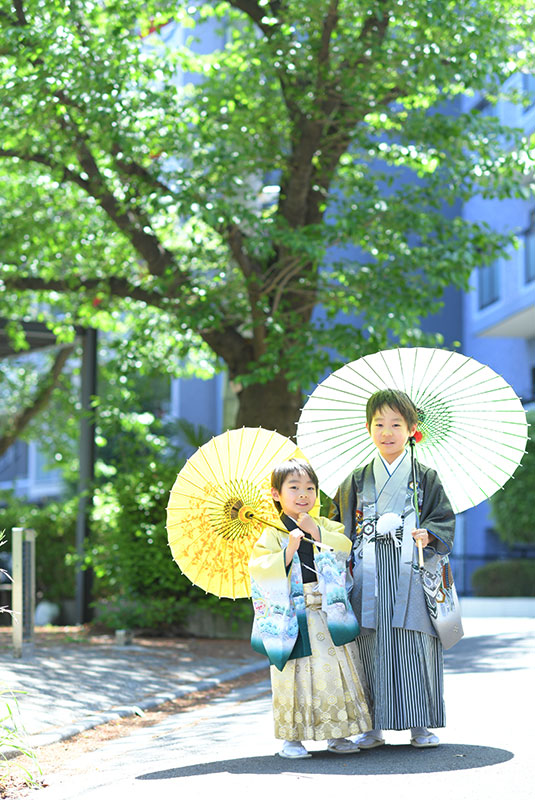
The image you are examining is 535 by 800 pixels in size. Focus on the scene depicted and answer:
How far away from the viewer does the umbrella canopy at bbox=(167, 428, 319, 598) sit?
18.7 feet

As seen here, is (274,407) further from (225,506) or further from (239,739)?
(225,506)

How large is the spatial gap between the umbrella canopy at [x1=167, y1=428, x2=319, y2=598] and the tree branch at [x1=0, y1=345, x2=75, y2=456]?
14.7m

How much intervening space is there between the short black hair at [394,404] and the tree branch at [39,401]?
15.2 meters

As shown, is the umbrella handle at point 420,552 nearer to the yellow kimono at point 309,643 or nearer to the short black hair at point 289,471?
the yellow kimono at point 309,643

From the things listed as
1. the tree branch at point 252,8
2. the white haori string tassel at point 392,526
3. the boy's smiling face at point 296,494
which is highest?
the tree branch at point 252,8

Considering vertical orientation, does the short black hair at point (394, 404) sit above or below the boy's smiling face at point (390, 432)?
above

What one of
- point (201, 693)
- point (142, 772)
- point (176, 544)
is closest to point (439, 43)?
point (201, 693)

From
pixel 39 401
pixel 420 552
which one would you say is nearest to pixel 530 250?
pixel 39 401

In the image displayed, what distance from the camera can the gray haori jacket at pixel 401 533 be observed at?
5.27 metres

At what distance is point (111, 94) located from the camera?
11109 mm

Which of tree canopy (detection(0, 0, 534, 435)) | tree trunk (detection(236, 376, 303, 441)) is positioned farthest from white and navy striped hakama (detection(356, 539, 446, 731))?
tree trunk (detection(236, 376, 303, 441))

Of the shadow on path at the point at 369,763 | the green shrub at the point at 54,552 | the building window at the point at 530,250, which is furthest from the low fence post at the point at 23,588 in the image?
the building window at the point at 530,250

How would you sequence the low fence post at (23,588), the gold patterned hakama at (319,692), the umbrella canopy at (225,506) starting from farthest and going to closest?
1. the low fence post at (23,588)
2. the umbrella canopy at (225,506)
3. the gold patterned hakama at (319,692)

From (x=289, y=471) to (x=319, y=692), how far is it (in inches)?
41.0
